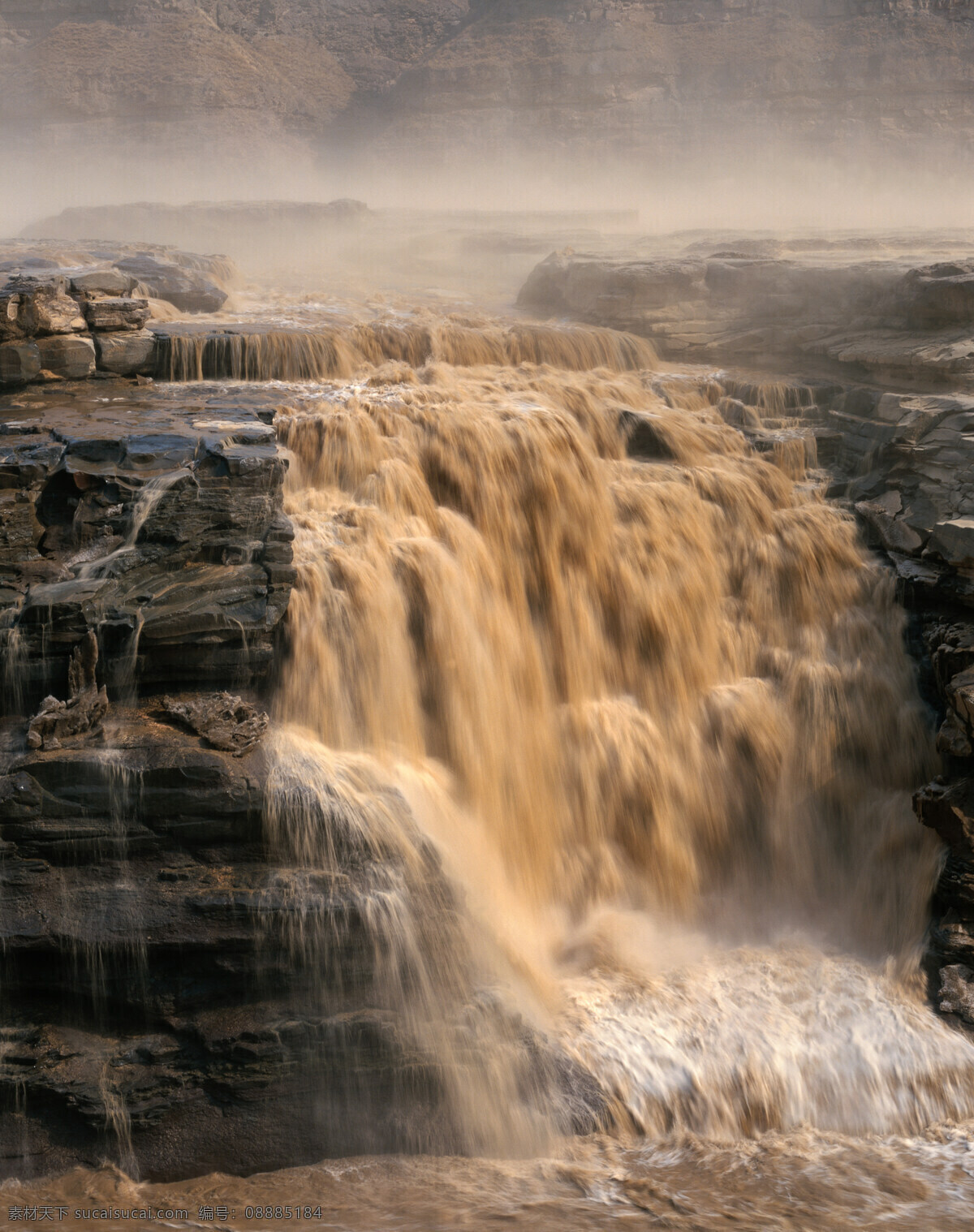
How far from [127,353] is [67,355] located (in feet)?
1.70

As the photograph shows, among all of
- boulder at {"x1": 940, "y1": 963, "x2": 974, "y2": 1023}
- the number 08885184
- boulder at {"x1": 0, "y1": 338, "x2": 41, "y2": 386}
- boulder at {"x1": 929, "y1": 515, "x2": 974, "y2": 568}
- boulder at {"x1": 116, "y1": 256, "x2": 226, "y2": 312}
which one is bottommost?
the number 08885184

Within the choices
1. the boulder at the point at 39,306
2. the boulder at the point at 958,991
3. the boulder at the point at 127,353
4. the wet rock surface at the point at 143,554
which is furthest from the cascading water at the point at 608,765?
the boulder at the point at 39,306

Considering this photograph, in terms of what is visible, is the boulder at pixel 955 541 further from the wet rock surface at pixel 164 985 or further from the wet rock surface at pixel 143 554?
the wet rock surface at pixel 164 985

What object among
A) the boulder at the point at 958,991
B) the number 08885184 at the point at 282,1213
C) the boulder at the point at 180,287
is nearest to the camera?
the number 08885184 at the point at 282,1213

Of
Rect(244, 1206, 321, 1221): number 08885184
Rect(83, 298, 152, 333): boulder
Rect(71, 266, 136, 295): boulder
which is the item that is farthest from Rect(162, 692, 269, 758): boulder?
Rect(71, 266, 136, 295): boulder

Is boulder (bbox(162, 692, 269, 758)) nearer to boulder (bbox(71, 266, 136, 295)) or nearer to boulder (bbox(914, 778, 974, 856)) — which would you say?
boulder (bbox(914, 778, 974, 856))

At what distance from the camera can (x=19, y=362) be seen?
28.8 ft

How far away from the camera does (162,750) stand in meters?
5.88

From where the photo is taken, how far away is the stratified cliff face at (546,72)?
39375 millimetres

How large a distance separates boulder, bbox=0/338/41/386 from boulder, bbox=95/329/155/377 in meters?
0.55

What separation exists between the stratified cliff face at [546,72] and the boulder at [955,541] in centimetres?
3529

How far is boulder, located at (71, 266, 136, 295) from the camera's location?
9.31 m

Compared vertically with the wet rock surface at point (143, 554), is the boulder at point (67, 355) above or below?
above

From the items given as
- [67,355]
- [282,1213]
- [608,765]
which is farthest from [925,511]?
[67,355]
